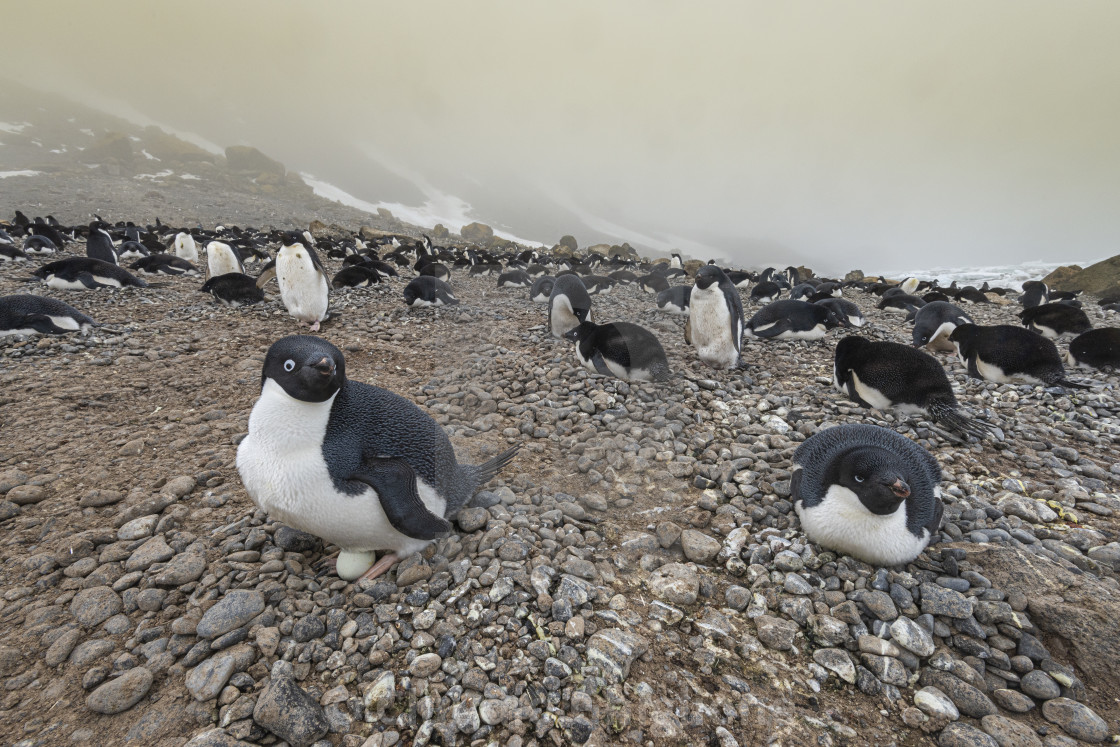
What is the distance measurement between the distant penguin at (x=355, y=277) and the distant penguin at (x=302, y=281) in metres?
2.05

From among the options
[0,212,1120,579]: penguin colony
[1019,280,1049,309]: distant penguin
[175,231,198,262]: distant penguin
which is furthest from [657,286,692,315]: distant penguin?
[175,231,198,262]: distant penguin

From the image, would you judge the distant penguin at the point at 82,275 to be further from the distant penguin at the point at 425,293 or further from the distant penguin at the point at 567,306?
the distant penguin at the point at 567,306

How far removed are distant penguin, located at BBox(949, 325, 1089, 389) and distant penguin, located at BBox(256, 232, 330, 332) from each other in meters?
8.23

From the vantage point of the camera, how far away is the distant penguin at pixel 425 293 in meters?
7.34

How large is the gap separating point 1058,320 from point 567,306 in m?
7.91

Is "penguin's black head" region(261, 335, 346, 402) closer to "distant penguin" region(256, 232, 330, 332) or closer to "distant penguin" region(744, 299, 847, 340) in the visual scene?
"distant penguin" region(256, 232, 330, 332)

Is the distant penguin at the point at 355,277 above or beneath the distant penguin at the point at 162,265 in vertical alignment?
above

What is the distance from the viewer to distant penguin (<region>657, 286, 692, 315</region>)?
8625mm

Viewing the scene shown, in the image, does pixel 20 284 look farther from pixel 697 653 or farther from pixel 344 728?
pixel 697 653

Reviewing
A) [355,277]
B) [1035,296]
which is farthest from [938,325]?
[1035,296]

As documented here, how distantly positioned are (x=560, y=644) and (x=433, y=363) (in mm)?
4064

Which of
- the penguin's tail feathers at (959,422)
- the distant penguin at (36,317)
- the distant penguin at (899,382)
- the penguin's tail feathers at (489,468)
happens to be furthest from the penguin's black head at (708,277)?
the distant penguin at (36,317)

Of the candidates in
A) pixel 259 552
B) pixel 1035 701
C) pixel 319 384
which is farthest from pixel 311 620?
pixel 1035 701

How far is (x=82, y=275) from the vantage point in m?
7.11
